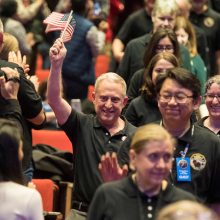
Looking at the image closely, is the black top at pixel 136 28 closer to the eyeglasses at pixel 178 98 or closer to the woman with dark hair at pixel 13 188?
the eyeglasses at pixel 178 98

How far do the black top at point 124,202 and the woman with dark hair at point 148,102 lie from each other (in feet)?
6.48

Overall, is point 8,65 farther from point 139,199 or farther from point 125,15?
point 125,15

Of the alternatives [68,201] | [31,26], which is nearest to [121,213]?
[68,201]

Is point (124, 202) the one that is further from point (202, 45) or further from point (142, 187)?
point (202, 45)

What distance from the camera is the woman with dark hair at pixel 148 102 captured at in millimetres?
8578

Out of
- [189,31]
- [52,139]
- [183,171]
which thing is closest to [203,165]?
[183,171]

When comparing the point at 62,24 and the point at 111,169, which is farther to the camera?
the point at 62,24

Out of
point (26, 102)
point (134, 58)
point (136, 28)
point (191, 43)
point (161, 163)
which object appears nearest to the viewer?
point (161, 163)

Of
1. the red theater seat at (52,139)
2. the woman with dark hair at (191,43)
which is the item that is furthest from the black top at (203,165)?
the woman with dark hair at (191,43)

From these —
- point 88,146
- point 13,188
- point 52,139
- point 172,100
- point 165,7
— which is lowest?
point 52,139

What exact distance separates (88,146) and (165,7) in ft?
10.1

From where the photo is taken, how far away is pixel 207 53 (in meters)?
12.2

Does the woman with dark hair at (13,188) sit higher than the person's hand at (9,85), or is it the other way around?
the person's hand at (9,85)

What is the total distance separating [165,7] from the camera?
1064cm
